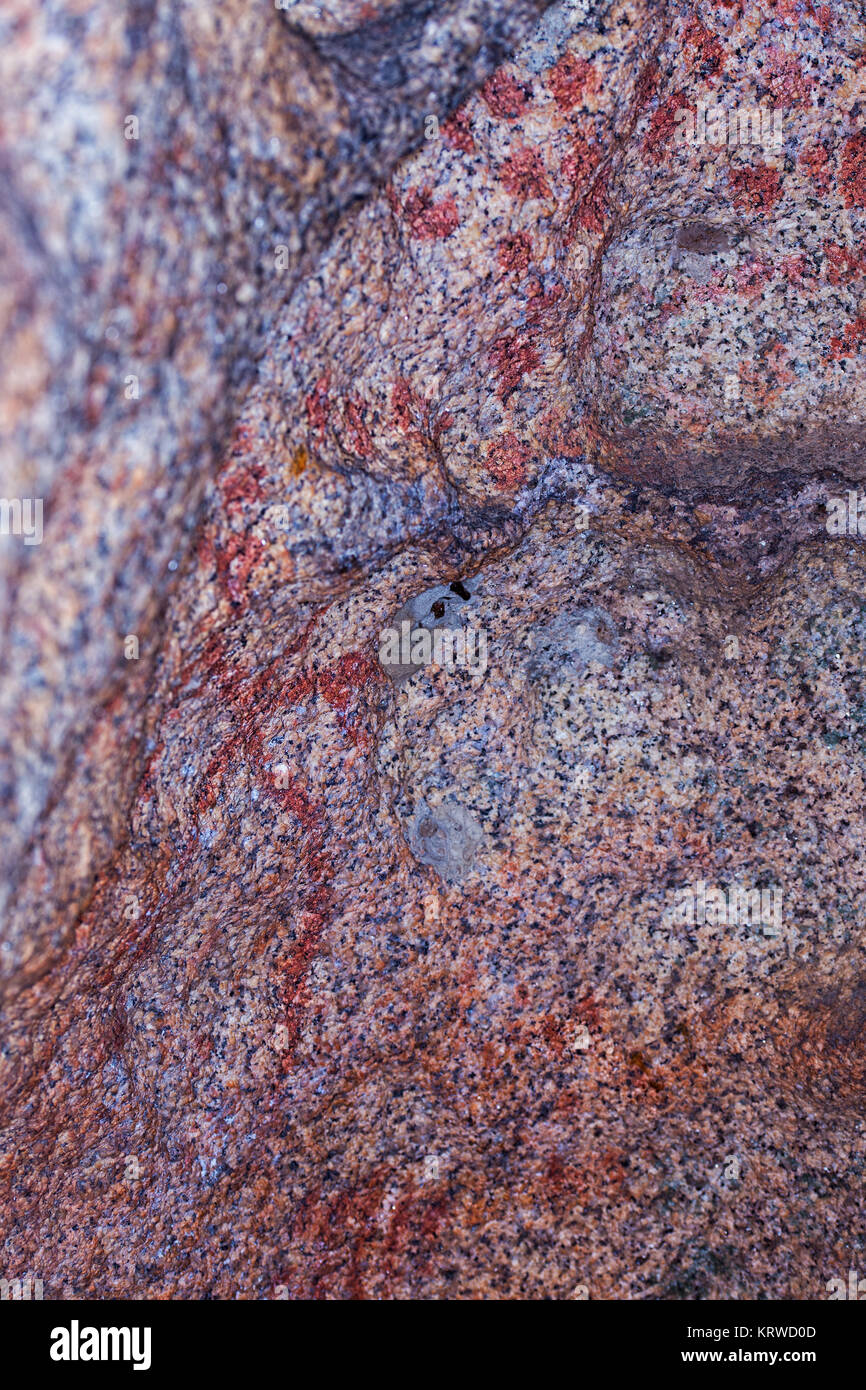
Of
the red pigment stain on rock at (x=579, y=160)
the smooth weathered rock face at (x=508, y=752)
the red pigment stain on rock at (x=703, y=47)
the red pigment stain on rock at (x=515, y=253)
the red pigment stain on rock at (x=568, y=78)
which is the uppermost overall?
the red pigment stain on rock at (x=703, y=47)

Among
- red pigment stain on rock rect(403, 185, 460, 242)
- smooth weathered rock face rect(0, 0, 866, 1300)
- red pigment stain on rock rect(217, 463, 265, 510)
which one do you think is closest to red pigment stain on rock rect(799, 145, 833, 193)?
smooth weathered rock face rect(0, 0, 866, 1300)

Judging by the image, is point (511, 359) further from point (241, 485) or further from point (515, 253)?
point (241, 485)

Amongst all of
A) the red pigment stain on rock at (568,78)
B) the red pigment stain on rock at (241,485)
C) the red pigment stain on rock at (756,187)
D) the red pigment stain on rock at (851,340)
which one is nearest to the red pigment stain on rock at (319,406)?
the red pigment stain on rock at (241,485)

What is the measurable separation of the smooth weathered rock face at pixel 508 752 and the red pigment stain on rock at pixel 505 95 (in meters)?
0.01

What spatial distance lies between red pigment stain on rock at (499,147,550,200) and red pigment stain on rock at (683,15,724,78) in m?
0.63

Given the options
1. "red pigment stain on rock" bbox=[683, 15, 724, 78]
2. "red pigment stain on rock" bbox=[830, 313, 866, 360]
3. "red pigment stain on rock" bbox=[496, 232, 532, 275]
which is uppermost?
"red pigment stain on rock" bbox=[683, 15, 724, 78]

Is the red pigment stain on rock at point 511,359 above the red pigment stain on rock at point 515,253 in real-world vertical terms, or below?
below

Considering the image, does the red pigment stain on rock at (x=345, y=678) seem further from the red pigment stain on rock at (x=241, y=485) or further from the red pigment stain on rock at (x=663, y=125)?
the red pigment stain on rock at (x=663, y=125)

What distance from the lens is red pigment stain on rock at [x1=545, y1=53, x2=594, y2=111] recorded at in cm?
288

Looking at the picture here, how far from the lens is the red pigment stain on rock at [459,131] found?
285 cm

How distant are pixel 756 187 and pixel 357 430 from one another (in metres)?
1.51

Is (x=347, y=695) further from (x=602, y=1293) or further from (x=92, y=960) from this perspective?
(x=602, y=1293)

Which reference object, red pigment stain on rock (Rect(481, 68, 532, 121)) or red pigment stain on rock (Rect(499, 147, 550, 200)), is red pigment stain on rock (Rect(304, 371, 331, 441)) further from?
red pigment stain on rock (Rect(481, 68, 532, 121))

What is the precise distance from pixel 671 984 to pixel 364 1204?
44.3 inches
